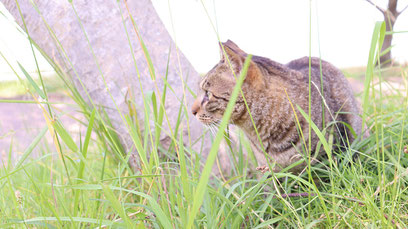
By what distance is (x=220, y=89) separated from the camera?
1506mm

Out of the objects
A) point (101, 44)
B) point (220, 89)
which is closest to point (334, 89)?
point (220, 89)

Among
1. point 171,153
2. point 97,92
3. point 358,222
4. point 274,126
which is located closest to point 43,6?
point 97,92

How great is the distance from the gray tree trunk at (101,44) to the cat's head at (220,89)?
21 cm

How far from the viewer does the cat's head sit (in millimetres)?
1428

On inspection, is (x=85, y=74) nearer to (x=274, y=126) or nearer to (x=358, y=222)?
(x=274, y=126)

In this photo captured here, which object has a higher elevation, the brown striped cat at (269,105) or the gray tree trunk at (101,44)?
the gray tree trunk at (101,44)

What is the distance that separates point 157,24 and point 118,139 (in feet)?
2.20

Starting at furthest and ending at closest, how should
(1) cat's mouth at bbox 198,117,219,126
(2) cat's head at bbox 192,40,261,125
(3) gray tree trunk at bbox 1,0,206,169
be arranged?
(3) gray tree trunk at bbox 1,0,206,169
(1) cat's mouth at bbox 198,117,219,126
(2) cat's head at bbox 192,40,261,125

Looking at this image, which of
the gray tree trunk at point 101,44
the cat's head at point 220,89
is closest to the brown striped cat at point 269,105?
the cat's head at point 220,89

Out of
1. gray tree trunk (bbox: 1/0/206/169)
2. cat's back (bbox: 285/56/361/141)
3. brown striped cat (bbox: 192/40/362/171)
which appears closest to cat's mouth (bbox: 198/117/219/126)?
brown striped cat (bbox: 192/40/362/171)

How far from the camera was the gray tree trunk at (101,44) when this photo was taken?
1660mm

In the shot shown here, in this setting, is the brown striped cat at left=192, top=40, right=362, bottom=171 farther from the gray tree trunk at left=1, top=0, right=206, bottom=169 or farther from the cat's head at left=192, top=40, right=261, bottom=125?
the gray tree trunk at left=1, top=0, right=206, bottom=169

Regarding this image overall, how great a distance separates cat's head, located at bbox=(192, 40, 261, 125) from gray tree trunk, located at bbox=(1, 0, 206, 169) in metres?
0.21

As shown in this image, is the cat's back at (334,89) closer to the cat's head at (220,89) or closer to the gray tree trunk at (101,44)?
the cat's head at (220,89)
